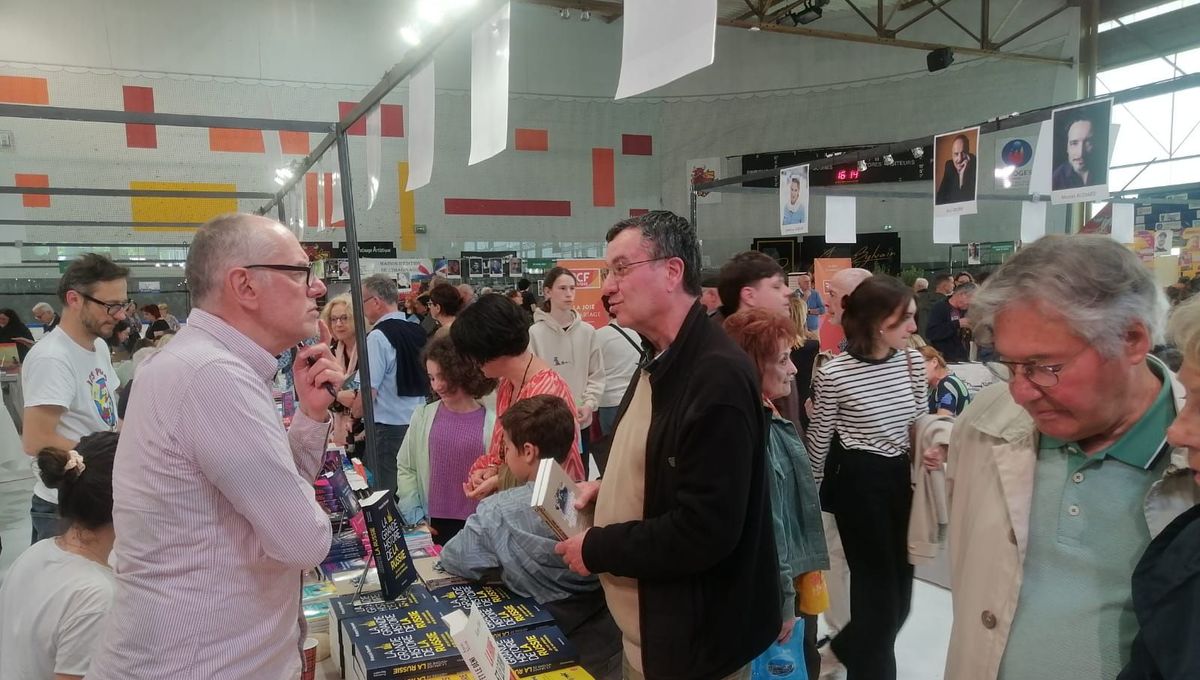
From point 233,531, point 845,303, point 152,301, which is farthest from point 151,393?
point 152,301

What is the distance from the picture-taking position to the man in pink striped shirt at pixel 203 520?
1.34 m

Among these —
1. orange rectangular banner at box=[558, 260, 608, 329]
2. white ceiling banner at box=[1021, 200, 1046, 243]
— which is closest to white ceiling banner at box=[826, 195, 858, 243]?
white ceiling banner at box=[1021, 200, 1046, 243]

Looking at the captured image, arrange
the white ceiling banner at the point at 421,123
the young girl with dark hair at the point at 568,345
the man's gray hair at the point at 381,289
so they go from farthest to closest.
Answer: the young girl with dark hair at the point at 568,345, the man's gray hair at the point at 381,289, the white ceiling banner at the point at 421,123

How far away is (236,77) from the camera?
11586 mm

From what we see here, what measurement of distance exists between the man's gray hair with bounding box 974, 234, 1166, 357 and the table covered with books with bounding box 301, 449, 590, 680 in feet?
3.66

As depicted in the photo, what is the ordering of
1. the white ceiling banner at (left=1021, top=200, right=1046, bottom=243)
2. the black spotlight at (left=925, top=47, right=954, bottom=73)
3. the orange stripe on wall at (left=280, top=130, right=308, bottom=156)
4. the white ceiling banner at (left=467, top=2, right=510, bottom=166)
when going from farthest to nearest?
the black spotlight at (left=925, top=47, right=954, bottom=73) → the white ceiling banner at (left=1021, top=200, right=1046, bottom=243) → the orange stripe on wall at (left=280, top=130, right=308, bottom=156) → the white ceiling banner at (left=467, top=2, right=510, bottom=166)

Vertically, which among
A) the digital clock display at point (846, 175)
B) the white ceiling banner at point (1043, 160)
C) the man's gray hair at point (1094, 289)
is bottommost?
the man's gray hair at point (1094, 289)

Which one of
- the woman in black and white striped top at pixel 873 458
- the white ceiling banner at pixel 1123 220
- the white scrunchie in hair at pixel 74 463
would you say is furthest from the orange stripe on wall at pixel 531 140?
the white scrunchie in hair at pixel 74 463

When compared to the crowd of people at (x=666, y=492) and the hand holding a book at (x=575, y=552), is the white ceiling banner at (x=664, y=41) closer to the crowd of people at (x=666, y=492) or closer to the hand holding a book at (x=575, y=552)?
the crowd of people at (x=666, y=492)

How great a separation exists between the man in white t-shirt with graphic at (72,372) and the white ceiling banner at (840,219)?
4.81m

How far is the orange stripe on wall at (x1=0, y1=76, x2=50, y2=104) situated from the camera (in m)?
10.4

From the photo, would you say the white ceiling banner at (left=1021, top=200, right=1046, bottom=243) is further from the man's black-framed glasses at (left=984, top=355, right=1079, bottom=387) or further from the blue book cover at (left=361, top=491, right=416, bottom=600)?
the blue book cover at (left=361, top=491, right=416, bottom=600)

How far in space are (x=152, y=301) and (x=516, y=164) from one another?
Answer: 612 cm

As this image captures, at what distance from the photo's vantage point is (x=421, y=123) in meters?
2.50
